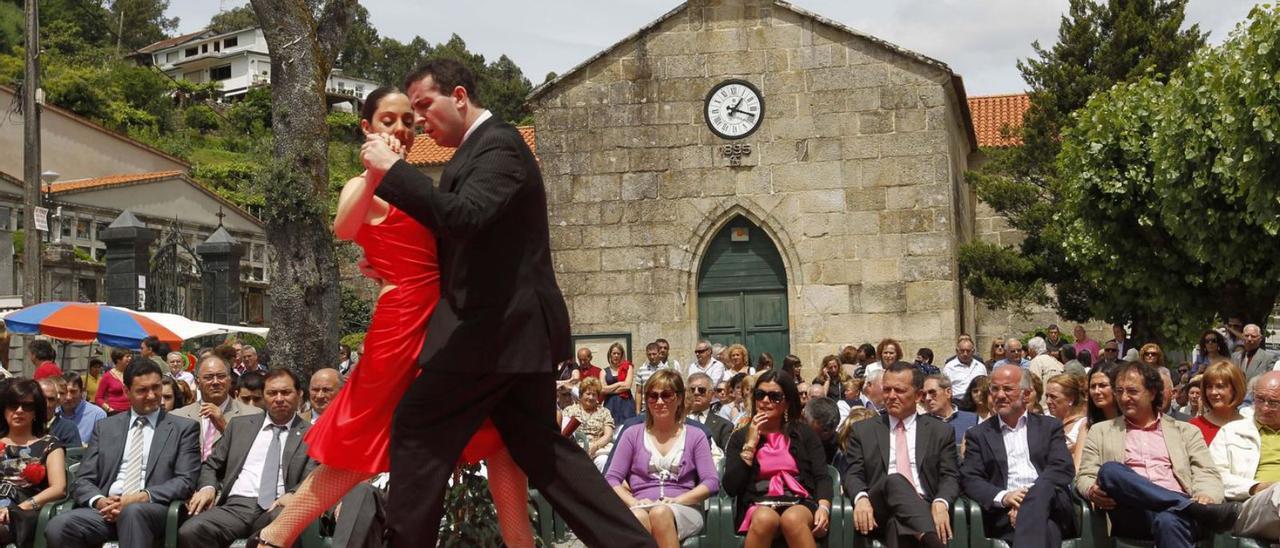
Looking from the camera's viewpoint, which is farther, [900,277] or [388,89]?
[900,277]

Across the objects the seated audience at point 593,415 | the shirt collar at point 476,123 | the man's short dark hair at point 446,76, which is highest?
the man's short dark hair at point 446,76

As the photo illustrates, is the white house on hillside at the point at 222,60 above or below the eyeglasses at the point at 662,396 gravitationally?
above

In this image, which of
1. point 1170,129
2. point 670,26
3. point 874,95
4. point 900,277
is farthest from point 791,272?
point 1170,129

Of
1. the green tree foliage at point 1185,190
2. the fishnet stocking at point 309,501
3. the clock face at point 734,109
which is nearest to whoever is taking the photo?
the fishnet stocking at point 309,501

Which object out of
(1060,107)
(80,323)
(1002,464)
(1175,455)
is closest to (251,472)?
(1002,464)

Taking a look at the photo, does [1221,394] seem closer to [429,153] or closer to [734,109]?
[734,109]

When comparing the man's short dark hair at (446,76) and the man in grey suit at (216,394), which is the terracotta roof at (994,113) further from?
the man's short dark hair at (446,76)

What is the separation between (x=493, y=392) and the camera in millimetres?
4402

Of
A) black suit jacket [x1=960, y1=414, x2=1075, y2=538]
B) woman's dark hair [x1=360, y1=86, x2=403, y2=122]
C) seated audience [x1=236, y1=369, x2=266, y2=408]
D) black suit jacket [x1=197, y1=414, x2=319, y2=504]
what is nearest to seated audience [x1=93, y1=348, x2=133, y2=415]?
seated audience [x1=236, y1=369, x2=266, y2=408]

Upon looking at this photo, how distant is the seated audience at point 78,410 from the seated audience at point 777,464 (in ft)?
19.5

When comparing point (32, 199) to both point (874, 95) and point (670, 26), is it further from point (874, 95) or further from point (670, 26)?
point (874, 95)

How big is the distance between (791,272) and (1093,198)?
530 centimetres

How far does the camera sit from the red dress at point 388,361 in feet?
15.2

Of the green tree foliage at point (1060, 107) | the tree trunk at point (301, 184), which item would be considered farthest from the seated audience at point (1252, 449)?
the green tree foliage at point (1060, 107)
